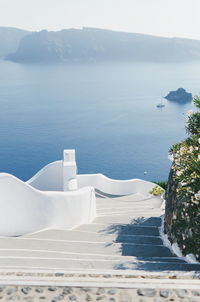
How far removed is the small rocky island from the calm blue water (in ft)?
13.1

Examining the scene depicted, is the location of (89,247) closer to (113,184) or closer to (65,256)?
(65,256)

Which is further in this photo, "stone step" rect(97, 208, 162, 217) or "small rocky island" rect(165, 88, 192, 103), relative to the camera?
"small rocky island" rect(165, 88, 192, 103)

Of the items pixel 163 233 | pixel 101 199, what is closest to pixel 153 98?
pixel 101 199

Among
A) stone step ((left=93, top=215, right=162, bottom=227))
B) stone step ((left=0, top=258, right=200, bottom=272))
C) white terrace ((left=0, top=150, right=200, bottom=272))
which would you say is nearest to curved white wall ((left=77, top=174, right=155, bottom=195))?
white terrace ((left=0, top=150, right=200, bottom=272))

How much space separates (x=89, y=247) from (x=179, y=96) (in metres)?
103

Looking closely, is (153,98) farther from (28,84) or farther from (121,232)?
(121,232)

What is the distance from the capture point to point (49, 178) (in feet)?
50.5

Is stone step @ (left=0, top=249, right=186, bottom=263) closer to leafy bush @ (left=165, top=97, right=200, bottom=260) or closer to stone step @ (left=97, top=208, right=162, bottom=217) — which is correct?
leafy bush @ (left=165, top=97, right=200, bottom=260)

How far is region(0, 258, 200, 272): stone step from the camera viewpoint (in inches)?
249

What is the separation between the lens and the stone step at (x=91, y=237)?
29.2 ft

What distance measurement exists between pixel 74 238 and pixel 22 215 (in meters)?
1.38

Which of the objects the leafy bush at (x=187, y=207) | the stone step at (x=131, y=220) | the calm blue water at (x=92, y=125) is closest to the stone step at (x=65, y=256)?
the leafy bush at (x=187, y=207)

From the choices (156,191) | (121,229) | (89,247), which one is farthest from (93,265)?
(156,191)

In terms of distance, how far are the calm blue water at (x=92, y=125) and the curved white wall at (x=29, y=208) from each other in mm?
41963
